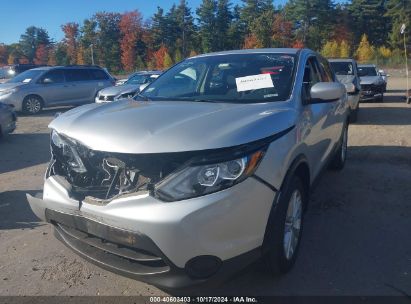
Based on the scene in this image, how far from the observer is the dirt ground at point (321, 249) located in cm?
312

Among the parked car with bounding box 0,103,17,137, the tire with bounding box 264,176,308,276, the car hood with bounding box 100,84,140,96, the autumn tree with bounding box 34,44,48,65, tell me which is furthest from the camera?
the autumn tree with bounding box 34,44,48,65

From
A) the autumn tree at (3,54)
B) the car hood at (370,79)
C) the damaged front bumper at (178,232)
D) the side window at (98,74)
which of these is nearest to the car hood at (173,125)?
the damaged front bumper at (178,232)

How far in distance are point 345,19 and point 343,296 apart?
71.3 meters

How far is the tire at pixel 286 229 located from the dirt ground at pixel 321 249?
0.43 feet

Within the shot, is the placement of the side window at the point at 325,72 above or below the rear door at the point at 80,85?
above

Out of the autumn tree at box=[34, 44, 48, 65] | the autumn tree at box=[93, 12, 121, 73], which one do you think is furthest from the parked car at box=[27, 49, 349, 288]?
the autumn tree at box=[34, 44, 48, 65]

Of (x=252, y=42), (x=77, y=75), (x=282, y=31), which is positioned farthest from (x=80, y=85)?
(x=282, y=31)

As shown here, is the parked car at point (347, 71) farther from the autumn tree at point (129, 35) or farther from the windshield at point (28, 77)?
the autumn tree at point (129, 35)

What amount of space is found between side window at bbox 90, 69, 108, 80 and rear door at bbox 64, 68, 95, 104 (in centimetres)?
19

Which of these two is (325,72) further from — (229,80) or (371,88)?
(371,88)

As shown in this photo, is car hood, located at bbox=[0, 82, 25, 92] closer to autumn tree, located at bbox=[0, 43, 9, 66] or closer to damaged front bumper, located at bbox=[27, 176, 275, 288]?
damaged front bumper, located at bbox=[27, 176, 275, 288]

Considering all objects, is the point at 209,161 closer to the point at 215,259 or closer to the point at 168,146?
the point at 168,146

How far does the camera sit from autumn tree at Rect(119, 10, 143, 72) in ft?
227

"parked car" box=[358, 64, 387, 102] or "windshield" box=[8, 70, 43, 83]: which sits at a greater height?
"windshield" box=[8, 70, 43, 83]
